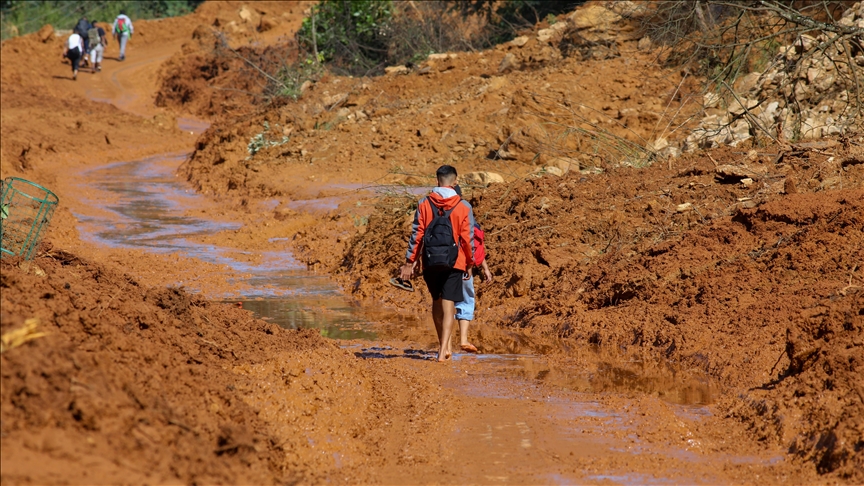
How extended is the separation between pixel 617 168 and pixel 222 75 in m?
22.5

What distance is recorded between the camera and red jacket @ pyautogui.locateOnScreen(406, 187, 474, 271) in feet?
23.5

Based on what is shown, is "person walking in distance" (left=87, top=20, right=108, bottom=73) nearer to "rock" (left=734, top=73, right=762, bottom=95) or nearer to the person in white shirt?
the person in white shirt

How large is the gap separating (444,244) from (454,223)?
21 centimetres

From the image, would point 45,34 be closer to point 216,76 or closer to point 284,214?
point 216,76

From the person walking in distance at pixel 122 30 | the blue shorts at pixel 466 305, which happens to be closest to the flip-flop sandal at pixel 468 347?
the blue shorts at pixel 466 305

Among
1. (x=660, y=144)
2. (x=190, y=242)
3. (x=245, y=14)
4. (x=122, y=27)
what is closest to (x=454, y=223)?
(x=190, y=242)

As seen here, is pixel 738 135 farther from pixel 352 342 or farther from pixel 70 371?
pixel 70 371

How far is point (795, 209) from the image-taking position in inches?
342

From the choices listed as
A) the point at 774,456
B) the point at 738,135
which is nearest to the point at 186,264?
the point at 738,135

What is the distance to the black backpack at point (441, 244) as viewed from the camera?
7.05m

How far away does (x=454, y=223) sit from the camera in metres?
7.16

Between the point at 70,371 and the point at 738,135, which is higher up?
the point at 738,135

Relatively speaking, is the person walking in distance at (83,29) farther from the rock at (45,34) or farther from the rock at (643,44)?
the rock at (643,44)

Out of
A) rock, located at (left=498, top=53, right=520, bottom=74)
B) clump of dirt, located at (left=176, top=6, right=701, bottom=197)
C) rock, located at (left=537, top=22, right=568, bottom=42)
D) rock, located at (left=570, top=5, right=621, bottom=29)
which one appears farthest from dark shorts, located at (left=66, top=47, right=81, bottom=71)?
rock, located at (left=570, top=5, right=621, bottom=29)
